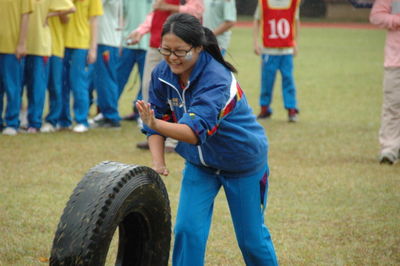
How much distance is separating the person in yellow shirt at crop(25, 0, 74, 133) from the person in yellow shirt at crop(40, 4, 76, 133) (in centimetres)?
15

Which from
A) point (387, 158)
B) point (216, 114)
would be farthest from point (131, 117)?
point (216, 114)

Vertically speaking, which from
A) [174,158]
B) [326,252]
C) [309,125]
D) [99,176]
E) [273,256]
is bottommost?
[309,125]

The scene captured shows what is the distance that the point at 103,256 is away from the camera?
3826mm

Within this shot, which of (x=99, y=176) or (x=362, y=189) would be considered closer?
(x=99, y=176)

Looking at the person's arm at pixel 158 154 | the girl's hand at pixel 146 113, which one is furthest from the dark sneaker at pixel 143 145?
the girl's hand at pixel 146 113

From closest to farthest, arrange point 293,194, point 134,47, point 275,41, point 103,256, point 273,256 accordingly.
→ point 103,256 < point 273,256 < point 293,194 < point 134,47 < point 275,41

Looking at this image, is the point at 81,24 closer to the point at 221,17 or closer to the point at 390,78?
the point at 221,17

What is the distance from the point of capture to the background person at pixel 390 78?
331 inches

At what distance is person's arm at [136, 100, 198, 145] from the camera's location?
377cm

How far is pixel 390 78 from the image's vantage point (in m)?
8.48

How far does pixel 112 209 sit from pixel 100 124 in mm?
7043

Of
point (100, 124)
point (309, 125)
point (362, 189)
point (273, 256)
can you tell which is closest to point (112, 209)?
point (273, 256)

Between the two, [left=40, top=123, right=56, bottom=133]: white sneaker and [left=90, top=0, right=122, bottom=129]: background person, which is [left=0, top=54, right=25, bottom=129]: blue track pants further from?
[left=90, top=0, right=122, bottom=129]: background person

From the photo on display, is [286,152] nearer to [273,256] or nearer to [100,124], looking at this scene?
[100,124]
